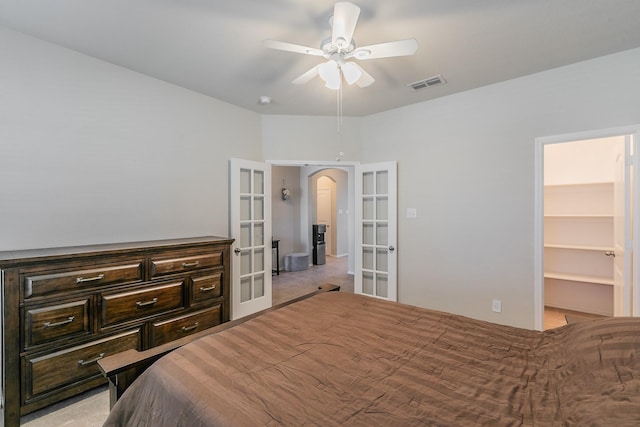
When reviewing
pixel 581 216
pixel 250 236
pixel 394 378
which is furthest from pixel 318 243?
pixel 394 378

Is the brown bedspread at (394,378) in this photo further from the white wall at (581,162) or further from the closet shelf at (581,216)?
the white wall at (581,162)

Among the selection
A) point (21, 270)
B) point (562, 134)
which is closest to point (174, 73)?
point (21, 270)

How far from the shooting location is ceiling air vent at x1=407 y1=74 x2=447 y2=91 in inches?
115

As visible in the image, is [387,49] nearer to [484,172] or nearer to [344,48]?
[344,48]

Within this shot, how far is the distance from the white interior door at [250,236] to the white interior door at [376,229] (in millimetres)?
1297

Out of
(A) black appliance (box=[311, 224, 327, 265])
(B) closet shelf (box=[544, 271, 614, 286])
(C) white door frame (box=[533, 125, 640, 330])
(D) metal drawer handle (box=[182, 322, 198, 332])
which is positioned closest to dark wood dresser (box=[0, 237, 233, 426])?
(D) metal drawer handle (box=[182, 322, 198, 332])

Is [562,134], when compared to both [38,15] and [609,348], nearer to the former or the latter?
[609,348]

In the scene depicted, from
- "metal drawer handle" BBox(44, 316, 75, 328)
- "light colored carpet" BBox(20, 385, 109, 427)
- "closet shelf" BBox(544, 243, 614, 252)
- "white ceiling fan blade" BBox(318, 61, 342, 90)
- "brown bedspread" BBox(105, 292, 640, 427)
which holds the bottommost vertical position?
"light colored carpet" BBox(20, 385, 109, 427)

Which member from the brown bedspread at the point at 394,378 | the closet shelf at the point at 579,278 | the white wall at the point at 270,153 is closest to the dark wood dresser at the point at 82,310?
the white wall at the point at 270,153

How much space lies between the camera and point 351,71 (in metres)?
2.14

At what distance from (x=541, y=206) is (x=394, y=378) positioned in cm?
266

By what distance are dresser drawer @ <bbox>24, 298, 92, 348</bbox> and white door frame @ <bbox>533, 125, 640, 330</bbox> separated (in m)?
3.89

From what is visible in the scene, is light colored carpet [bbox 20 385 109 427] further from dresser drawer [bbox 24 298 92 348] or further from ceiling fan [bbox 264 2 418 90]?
ceiling fan [bbox 264 2 418 90]

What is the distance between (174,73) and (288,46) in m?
1.52
